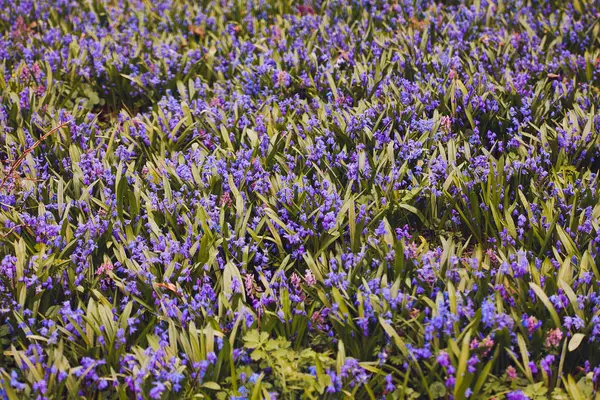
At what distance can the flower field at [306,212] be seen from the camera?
3.21m

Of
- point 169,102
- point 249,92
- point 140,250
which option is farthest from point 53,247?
point 249,92

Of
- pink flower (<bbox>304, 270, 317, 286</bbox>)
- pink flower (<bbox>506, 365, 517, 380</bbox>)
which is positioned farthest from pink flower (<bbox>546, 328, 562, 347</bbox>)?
pink flower (<bbox>304, 270, 317, 286</bbox>)

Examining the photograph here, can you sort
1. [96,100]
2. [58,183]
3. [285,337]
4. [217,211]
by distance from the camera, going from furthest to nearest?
[96,100]
[58,183]
[217,211]
[285,337]

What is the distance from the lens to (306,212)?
4.13 m

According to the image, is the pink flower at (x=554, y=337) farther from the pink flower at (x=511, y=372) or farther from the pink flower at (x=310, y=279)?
the pink flower at (x=310, y=279)

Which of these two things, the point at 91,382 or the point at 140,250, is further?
the point at 140,250

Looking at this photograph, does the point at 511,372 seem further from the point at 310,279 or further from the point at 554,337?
the point at 310,279

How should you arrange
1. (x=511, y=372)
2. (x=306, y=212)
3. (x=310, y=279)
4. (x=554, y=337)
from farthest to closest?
(x=306, y=212) → (x=310, y=279) → (x=554, y=337) → (x=511, y=372)

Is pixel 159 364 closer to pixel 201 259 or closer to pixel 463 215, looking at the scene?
pixel 201 259

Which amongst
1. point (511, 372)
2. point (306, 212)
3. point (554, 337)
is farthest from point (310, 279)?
point (554, 337)

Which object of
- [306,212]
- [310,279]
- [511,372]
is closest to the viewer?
[511,372]

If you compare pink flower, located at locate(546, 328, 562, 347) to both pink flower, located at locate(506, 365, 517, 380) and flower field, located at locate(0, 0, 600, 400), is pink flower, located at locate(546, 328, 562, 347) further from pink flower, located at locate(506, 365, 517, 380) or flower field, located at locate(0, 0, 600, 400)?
pink flower, located at locate(506, 365, 517, 380)

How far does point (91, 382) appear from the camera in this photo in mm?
3215

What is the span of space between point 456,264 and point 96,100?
3.84 metres
